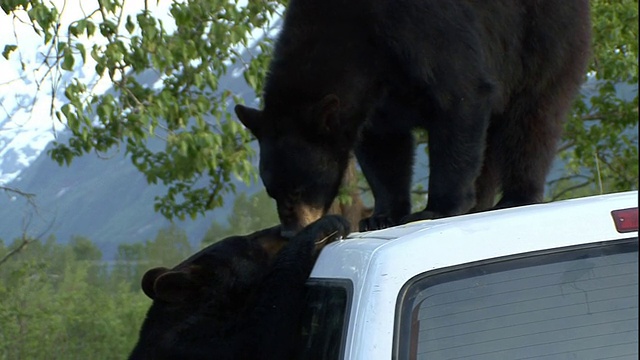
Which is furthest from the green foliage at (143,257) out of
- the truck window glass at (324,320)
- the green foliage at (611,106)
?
the truck window glass at (324,320)

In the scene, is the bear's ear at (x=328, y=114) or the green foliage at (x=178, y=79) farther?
the green foliage at (x=178, y=79)

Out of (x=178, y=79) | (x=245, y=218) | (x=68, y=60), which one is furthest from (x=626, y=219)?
(x=245, y=218)

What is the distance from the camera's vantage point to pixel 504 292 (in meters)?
2.74

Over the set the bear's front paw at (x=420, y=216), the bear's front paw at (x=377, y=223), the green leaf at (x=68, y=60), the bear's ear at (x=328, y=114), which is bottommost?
the bear's front paw at (x=420, y=216)

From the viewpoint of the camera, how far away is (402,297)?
272 centimetres

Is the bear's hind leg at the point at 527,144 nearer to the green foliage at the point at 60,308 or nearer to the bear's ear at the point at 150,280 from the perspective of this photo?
the bear's ear at the point at 150,280

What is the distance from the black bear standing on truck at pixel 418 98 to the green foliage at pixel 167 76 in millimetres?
1627

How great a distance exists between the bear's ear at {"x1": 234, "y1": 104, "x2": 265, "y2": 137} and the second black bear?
37.6 inches

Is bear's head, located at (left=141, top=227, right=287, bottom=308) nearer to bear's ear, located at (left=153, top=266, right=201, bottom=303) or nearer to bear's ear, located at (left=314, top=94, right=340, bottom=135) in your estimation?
bear's ear, located at (left=153, top=266, right=201, bottom=303)

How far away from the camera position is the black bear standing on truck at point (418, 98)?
16.2 ft

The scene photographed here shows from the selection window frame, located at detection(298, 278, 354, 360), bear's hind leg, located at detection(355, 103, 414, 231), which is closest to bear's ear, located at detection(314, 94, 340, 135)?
bear's hind leg, located at detection(355, 103, 414, 231)

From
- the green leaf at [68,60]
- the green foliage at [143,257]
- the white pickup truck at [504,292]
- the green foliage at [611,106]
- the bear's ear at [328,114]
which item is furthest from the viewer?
the green foliage at [611,106]

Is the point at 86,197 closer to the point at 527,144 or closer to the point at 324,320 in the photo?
the point at 527,144

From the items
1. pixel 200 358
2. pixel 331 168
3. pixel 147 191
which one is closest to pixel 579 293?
pixel 200 358
